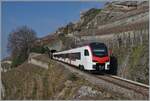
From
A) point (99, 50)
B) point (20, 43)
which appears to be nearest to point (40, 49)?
point (20, 43)

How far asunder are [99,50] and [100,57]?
0.51 m

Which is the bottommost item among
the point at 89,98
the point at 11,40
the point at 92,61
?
the point at 89,98

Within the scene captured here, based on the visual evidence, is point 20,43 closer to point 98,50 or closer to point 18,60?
point 18,60

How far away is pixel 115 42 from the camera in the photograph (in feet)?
94.2

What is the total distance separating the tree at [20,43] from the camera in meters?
61.9

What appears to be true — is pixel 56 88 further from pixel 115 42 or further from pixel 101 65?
pixel 115 42

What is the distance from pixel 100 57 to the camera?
25125 mm

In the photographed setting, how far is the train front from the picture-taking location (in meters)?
25.0

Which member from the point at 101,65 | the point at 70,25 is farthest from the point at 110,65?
the point at 70,25

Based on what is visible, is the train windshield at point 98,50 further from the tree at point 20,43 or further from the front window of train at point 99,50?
the tree at point 20,43

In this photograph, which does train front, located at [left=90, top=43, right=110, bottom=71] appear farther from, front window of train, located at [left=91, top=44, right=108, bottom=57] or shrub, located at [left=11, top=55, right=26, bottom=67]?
shrub, located at [left=11, top=55, right=26, bottom=67]

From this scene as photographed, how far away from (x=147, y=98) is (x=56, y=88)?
753cm

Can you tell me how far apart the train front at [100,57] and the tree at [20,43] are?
37.4 meters

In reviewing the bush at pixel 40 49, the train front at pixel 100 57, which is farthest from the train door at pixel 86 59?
the bush at pixel 40 49
